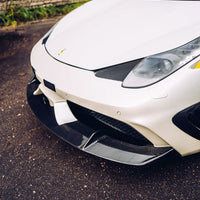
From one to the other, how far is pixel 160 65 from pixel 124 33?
458 millimetres

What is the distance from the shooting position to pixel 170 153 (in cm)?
164

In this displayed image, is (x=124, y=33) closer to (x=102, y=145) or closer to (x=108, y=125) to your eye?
(x=108, y=125)

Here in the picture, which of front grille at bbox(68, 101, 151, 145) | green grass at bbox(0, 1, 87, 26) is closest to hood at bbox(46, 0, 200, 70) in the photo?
front grille at bbox(68, 101, 151, 145)

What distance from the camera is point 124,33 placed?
6.25 feet

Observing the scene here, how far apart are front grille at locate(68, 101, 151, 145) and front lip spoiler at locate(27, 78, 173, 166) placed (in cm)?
3

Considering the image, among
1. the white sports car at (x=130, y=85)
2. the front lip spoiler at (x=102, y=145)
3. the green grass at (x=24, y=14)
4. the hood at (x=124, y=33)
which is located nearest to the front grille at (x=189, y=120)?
the white sports car at (x=130, y=85)

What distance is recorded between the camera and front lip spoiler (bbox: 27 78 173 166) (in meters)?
1.62

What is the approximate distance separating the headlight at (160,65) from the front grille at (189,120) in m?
0.25

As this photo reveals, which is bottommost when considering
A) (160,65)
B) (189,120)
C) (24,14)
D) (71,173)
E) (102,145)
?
(24,14)

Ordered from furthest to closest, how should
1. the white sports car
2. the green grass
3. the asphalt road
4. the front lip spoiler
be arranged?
the green grass < the asphalt road < the front lip spoiler < the white sports car

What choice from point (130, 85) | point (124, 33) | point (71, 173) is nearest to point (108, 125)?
point (130, 85)

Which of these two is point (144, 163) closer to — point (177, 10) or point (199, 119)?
point (199, 119)

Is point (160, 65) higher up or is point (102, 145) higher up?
point (160, 65)

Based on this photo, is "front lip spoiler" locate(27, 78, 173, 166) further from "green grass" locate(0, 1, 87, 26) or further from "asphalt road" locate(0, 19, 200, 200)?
"green grass" locate(0, 1, 87, 26)
